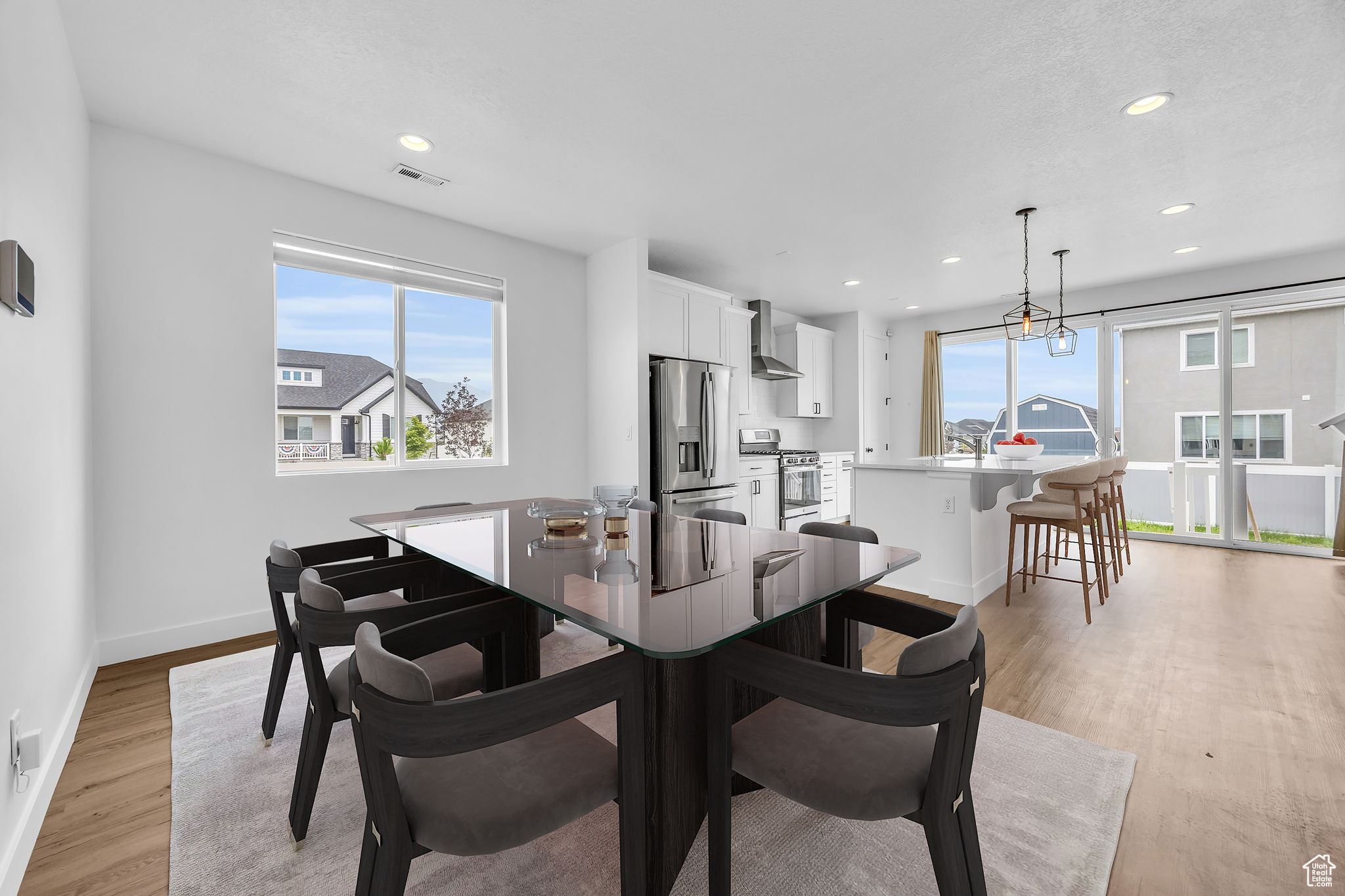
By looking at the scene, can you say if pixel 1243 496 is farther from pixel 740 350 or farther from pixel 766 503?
pixel 740 350

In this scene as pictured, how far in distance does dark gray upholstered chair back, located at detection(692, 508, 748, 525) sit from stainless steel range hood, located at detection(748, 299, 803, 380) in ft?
11.4

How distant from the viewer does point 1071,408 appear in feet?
19.8

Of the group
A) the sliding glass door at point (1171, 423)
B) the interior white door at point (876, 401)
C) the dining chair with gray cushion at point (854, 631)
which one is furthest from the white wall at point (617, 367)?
the sliding glass door at point (1171, 423)

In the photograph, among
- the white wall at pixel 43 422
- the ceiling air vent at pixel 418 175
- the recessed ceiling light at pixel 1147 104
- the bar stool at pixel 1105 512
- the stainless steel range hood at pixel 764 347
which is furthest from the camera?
the stainless steel range hood at pixel 764 347

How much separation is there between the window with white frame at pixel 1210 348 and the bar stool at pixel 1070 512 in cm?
272

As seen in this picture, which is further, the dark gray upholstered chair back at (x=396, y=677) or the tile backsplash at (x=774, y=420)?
the tile backsplash at (x=774, y=420)

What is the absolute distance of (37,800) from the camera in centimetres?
155

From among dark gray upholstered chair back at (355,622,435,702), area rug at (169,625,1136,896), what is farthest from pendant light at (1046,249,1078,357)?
dark gray upholstered chair back at (355,622,435,702)

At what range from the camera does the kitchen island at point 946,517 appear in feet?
11.4

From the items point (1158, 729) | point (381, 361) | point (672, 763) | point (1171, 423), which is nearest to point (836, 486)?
point (1171, 423)

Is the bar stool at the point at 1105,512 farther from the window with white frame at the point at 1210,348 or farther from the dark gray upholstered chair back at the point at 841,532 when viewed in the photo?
the dark gray upholstered chair back at the point at 841,532

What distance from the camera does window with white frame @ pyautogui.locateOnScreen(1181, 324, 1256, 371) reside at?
5059mm

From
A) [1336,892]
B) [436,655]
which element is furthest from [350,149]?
[1336,892]

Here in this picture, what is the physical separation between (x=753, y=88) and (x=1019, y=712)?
2833 millimetres
